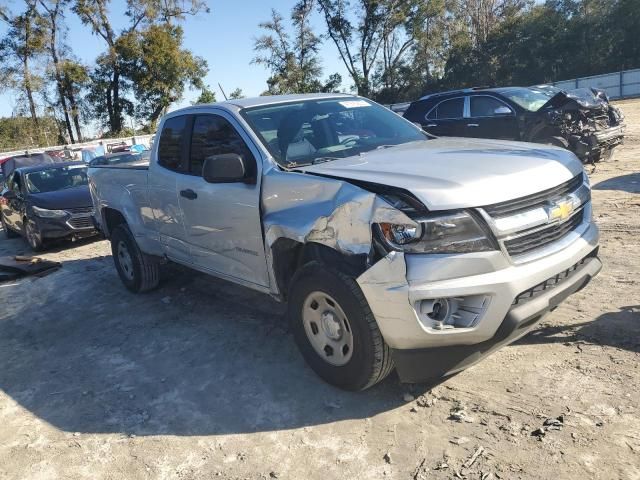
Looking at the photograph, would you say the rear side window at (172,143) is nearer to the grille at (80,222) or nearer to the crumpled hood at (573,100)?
the grille at (80,222)

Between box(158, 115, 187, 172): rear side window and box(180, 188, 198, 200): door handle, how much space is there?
26cm

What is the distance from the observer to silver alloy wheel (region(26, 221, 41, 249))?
9.98 meters

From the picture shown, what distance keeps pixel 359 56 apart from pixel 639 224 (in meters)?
41.0

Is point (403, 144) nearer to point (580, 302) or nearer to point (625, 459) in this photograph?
point (580, 302)

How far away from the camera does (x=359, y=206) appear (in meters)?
3.14

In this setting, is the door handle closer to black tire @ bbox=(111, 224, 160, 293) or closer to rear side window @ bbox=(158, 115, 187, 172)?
rear side window @ bbox=(158, 115, 187, 172)

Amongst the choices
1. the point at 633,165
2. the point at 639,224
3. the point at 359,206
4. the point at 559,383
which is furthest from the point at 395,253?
the point at 633,165

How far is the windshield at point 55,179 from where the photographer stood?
35.7 feet

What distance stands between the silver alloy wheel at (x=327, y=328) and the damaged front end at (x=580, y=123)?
7.97 m

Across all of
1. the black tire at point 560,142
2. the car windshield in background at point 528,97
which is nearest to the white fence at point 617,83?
the car windshield in background at point 528,97

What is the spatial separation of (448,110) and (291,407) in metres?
9.21

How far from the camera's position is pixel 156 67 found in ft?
122

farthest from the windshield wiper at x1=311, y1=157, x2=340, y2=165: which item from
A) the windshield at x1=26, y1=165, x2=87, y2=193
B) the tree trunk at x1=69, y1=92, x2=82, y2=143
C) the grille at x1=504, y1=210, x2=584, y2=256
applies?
the tree trunk at x1=69, y1=92, x2=82, y2=143

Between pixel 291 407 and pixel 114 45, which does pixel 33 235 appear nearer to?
pixel 291 407
